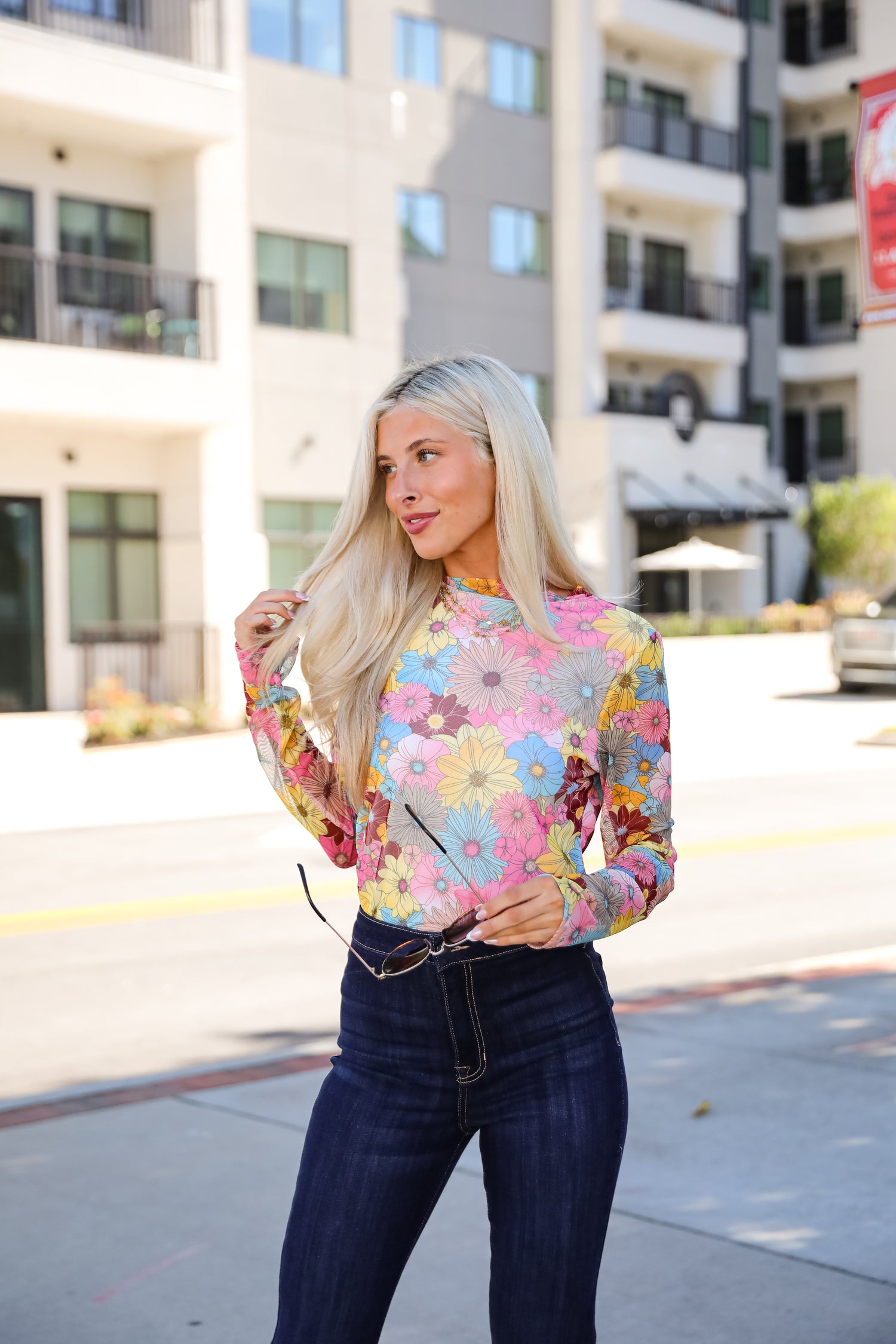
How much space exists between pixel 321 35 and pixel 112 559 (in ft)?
33.0

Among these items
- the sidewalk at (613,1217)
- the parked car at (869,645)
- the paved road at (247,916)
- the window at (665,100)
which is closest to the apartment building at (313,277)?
the window at (665,100)

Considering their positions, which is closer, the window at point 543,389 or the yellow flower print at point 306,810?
the yellow flower print at point 306,810

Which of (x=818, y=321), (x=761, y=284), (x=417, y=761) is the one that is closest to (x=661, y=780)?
(x=417, y=761)

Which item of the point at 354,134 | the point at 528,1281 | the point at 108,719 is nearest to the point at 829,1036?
the point at 528,1281

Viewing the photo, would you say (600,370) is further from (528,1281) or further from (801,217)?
(528,1281)

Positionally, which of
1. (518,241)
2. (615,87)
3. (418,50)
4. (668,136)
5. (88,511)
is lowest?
(88,511)

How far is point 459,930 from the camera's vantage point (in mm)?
2385

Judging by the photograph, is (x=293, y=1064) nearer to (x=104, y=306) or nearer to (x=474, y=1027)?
(x=474, y=1027)

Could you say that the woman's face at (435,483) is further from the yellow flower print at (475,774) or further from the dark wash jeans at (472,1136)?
the dark wash jeans at (472,1136)

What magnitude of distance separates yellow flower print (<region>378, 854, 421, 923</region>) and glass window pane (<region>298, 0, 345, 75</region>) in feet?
89.8

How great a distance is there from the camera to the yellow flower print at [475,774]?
252 centimetres

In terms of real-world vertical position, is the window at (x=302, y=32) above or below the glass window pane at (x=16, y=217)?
above

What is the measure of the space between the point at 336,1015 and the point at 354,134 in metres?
23.4

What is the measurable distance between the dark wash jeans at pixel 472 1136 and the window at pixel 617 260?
3674 centimetres
